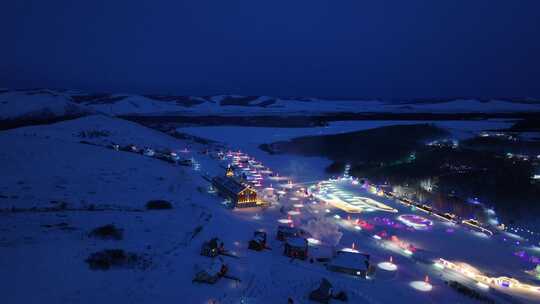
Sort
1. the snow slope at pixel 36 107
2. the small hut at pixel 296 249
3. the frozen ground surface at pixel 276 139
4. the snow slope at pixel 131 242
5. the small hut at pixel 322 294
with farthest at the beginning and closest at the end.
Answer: the snow slope at pixel 36 107 < the frozen ground surface at pixel 276 139 < the small hut at pixel 296 249 < the snow slope at pixel 131 242 < the small hut at pixel 322 294

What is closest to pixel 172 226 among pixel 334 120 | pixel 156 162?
pixel 156 162

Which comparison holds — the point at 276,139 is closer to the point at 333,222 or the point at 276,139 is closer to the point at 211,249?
the point at 333,222

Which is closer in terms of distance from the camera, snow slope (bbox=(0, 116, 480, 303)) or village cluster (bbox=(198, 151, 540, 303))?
snow slope (bbox=(0, 116, 480, 303))

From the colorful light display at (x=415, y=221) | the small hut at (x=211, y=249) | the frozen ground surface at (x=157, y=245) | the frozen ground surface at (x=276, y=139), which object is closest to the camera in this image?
the frozen ground surface at (x=157, y=245)

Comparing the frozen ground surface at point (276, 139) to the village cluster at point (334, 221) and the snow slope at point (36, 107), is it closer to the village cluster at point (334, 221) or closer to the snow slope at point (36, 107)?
the village cluster at point (334, 221)

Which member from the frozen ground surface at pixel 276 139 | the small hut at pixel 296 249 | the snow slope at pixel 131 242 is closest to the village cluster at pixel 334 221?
the small hut at pixel 296 249

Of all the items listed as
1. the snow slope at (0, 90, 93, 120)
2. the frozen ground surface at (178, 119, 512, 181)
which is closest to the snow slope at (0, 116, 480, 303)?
the frozen ground surface at (178, 119, 512, 181)

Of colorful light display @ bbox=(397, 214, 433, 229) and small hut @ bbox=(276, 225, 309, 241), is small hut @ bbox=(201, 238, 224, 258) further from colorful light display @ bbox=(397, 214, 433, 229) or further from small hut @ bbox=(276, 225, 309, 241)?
colorful light display @ bbox=(397, 214, 433, 229)
